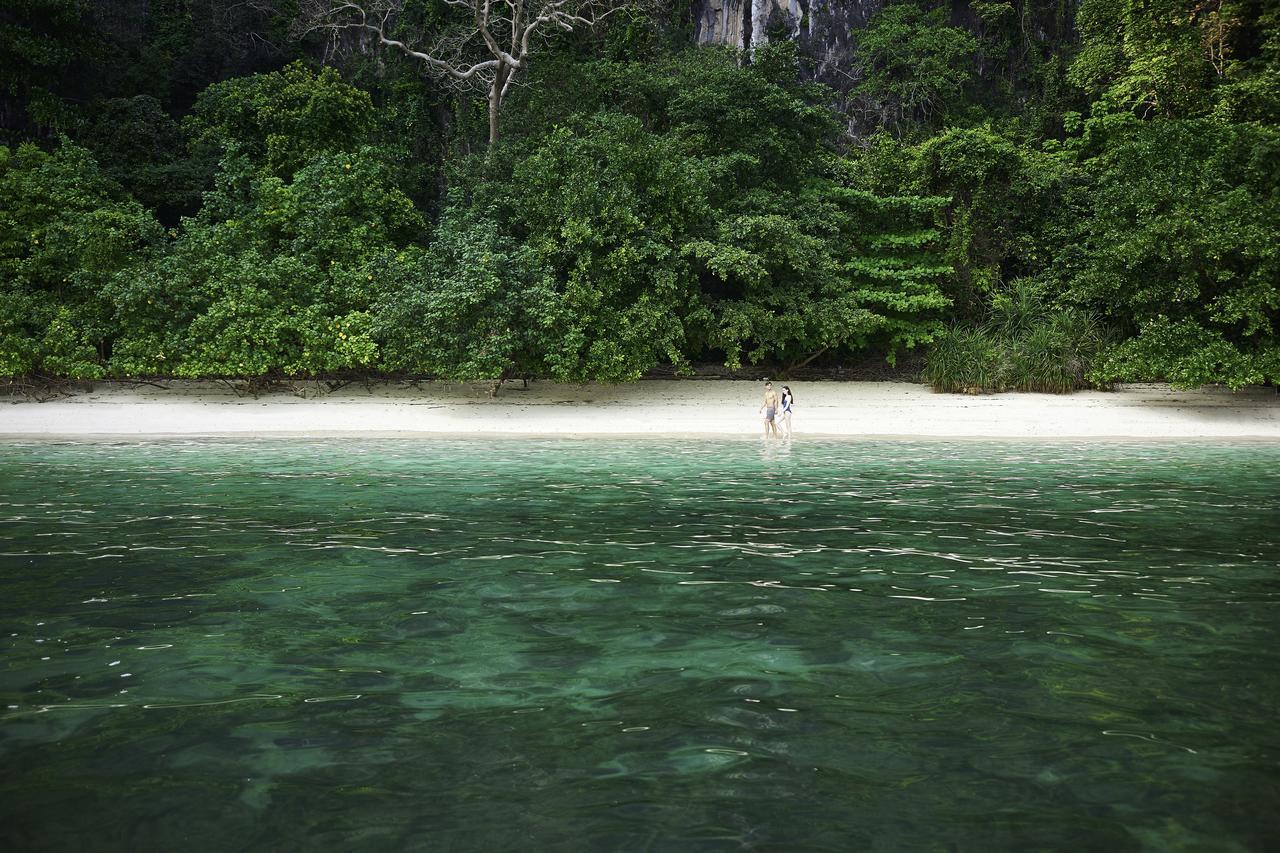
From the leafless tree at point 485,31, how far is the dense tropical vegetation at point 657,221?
61 cm

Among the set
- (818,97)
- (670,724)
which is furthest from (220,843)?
(818,97)

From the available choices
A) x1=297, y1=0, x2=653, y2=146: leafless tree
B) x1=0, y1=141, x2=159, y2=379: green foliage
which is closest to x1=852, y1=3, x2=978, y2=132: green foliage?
x1=297, y1=0, x2=653, y2=146: leafless tree

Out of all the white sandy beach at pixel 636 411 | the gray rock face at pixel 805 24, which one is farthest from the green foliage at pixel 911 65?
the white sandy beach at pixel 636 411

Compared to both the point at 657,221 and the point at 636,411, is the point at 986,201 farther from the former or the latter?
the point at 636,411

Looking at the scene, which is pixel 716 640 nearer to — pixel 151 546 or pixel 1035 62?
pixel 151 546

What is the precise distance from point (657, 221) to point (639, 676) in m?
23.1

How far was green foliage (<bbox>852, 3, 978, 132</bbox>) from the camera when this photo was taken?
3959cm

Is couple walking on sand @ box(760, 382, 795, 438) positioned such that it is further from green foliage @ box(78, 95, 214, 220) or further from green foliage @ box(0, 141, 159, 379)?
green foliage @ box(78, 95, 214, 220)

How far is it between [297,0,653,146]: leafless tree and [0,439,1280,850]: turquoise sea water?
81.8 ft

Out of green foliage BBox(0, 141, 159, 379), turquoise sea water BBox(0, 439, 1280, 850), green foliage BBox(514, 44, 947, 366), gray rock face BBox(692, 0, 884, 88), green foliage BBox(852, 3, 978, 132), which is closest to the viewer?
turquoise sea water BBox(0, 439, 1280, 850)

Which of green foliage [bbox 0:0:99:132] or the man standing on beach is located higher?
green foliage [bbox 0:0:99:132]

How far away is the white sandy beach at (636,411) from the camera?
2423 cm

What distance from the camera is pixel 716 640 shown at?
6852 millimetres

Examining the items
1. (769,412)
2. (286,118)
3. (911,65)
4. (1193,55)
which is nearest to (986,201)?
(1193,55)
